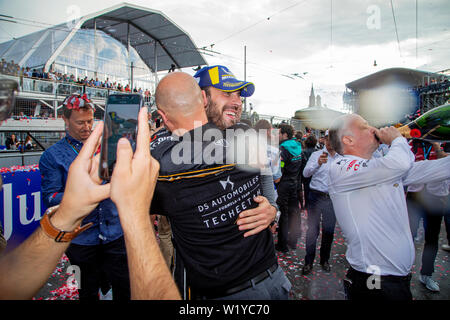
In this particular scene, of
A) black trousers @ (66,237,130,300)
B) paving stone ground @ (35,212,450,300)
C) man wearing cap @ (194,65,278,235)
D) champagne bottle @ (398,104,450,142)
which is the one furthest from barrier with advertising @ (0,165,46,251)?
champagne bottle @ (398,104,450,142)

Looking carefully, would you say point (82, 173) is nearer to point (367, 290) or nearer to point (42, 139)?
point (367, 290)

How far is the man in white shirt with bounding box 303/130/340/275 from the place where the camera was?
4.33 m

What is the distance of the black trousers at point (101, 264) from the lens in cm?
250

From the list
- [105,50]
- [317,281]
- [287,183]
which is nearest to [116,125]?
[317,281]

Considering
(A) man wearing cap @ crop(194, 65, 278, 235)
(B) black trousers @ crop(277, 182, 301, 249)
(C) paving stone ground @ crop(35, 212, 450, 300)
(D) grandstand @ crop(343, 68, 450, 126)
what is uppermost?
(D) grandstand @ crop(343, 68, 450, 126)

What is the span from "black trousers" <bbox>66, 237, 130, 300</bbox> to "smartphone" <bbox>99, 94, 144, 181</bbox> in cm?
197

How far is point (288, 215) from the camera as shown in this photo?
5.38 meters

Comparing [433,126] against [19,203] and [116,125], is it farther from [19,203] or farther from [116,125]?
[19,203]

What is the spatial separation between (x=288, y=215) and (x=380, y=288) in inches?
138

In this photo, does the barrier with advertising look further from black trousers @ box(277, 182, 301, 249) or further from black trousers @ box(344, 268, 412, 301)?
black trousers @ box(344, 268, 412, 301)
